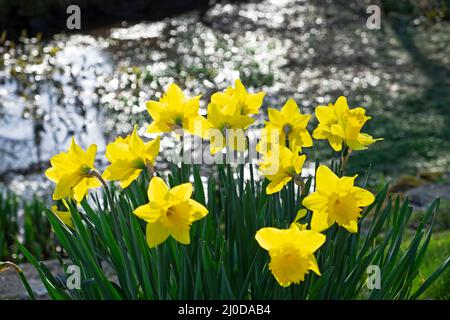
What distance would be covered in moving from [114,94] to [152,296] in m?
5.19

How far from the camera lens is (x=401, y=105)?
6.72 metres

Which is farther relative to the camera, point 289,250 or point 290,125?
point 290,125

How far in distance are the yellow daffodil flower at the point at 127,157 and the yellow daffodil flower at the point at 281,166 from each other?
0.29 meters

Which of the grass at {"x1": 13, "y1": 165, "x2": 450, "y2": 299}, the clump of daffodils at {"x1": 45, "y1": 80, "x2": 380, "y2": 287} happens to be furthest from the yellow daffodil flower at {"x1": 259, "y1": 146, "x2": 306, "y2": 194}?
the grass at {"x1": 13, "y1": 165, "x2": 450, "y2": 299}

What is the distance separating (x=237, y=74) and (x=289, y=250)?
19.0 ft

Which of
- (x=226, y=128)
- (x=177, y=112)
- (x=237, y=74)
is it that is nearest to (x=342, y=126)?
Answer: (x=226, y=128)

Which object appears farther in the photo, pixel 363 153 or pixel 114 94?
pixel 114 94

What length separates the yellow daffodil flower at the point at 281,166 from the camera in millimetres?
1889

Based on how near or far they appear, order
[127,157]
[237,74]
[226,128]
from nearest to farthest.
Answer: [127,157] < [226,128] < [237,74]

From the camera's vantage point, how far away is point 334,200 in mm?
1755

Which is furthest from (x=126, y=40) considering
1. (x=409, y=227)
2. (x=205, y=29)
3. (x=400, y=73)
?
(x=409, y=227)

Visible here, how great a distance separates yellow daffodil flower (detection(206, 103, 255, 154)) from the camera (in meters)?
1.98

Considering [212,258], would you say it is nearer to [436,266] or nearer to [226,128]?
[226,128]
